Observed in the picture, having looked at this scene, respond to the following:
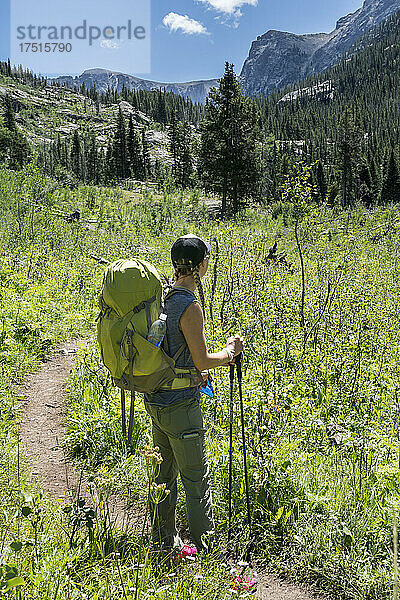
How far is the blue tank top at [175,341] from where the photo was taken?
8.70ft

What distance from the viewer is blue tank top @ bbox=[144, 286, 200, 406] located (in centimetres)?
265

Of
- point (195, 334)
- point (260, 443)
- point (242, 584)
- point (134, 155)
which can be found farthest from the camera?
point (134, 155)

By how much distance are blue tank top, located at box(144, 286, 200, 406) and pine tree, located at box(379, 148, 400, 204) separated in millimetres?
62497

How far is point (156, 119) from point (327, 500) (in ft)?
412

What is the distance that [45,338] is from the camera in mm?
7508

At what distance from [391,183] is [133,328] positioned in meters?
65.2

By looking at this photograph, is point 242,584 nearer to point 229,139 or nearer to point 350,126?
point 229,139

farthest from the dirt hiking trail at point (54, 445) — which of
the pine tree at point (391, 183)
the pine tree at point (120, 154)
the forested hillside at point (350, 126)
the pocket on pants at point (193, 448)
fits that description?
the pine tree at point (120, 154)

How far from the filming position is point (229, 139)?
1022 inches

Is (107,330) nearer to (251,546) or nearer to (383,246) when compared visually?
(251,546)

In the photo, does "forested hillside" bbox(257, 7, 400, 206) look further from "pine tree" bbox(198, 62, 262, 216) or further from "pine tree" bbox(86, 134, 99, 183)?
"pine tree" bbox(86, 134, 99, 183)

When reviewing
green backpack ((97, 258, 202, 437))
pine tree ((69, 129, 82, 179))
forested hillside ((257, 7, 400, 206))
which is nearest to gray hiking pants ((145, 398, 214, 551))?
green backpack ((97, 258, 202, 437))

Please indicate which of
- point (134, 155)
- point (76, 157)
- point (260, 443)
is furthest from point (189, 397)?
point (76, 157)

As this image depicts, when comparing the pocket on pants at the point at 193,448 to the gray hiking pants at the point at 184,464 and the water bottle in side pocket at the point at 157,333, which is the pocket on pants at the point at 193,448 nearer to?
the gray hiking pants at the point at 184,464
